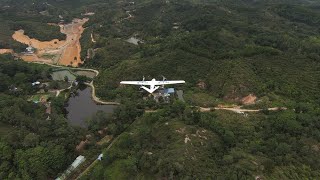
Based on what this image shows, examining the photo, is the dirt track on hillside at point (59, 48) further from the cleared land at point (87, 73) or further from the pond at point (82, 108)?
the pond at point (82, 108)

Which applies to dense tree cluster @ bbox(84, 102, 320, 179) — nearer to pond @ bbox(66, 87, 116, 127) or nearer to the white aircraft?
the white aircraft

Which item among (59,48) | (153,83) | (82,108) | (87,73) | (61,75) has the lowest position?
(59,48)

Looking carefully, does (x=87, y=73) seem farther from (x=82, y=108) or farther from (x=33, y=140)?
(x=33, y=140)

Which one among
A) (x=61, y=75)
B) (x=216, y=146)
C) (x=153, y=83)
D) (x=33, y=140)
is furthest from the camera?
(x=61, y=75)

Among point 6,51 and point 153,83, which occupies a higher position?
point 153,83

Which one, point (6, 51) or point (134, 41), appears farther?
point (134, 41)

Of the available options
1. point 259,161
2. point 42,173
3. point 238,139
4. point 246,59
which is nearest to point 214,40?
point 246,59

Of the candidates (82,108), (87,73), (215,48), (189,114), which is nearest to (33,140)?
(82,108)

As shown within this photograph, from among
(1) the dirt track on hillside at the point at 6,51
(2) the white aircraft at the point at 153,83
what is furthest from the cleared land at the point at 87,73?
(1) the dirt track on hillside at the point at 6,51

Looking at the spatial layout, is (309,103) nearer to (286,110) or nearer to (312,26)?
(286,110)
